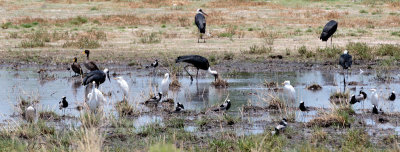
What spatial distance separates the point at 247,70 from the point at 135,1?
27806 mm

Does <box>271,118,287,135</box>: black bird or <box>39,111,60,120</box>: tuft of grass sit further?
<box>39,111,60,120</box>: tuft of grass

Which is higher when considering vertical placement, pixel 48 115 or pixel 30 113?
pixel 30 113

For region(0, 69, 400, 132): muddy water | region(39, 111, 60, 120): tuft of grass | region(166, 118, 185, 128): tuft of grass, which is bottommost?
region(0, 69, 400, 132): muddy water

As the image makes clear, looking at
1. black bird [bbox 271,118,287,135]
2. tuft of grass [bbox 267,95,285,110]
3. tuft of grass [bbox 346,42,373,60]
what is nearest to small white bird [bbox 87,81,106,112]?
tuft of grass [bbox 267,95,285,110]

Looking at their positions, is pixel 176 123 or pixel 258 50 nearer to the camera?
pixel 176 123

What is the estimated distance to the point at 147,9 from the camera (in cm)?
4119

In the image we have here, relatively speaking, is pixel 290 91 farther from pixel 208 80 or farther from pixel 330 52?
pixel 330 52

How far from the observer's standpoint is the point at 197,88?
55.6 ft

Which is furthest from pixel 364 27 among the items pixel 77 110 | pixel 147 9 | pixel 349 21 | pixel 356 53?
pixel 77 110

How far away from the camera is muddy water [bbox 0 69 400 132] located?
14055mm

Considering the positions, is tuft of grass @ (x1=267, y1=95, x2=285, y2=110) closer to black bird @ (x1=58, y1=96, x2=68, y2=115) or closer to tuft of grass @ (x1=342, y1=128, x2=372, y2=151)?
tuft of grass @ (x1=342, y1=128, x2=372, y2=151)

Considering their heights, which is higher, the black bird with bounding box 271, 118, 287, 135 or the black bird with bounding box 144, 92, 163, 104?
the black bird with bounding box 271, 118, 287, 135

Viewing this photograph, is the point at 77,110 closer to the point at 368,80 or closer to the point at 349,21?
the point at 368,80

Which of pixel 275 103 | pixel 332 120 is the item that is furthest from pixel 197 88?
pixel 332 120
